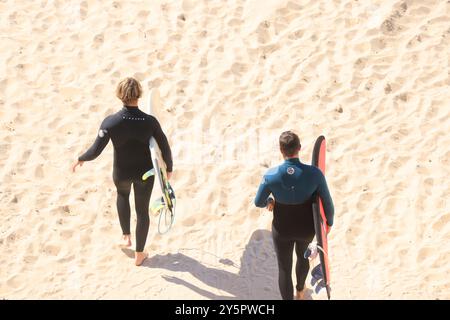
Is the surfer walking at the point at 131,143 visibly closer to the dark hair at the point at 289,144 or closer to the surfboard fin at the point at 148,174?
the surfboard fin at the point at 148,174

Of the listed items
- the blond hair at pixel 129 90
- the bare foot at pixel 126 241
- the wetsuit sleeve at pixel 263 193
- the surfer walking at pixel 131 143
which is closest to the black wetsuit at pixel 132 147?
the surfer walking at pixel 131 143

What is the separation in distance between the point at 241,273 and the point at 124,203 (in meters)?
1.36

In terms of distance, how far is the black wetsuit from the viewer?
6395mm

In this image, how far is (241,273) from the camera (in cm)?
705

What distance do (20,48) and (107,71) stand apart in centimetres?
140

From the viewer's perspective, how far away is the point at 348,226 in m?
7.54

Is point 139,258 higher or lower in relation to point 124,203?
lower

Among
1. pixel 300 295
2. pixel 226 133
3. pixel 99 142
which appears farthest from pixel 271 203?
pixel 226 133

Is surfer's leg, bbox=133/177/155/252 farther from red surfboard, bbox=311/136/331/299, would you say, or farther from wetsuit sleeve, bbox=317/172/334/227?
wetsuit sleeve, bbox=317/172/334/227

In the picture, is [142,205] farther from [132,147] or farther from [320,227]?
[320,227]

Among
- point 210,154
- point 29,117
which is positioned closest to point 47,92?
point 29,117

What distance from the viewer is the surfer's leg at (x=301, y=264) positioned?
233 inches
